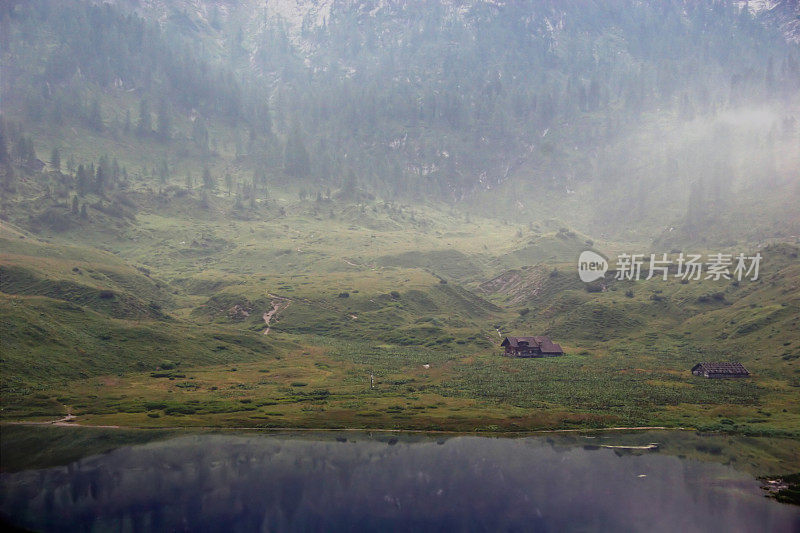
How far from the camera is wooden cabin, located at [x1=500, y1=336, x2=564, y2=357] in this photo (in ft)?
621

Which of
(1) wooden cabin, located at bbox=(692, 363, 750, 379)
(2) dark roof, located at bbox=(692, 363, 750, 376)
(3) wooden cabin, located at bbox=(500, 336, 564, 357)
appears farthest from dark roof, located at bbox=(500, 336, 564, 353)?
(1) wooden cabin, located at bbox=(692, 363, 750, 379)

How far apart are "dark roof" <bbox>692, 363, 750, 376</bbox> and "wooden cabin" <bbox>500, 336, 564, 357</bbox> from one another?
43.3 metres

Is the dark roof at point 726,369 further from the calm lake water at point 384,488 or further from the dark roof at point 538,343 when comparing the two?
the calm lake water at point 384,488

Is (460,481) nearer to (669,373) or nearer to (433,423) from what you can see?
(433,423)

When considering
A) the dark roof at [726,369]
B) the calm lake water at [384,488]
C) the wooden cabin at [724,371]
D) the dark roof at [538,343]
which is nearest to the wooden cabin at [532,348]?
the dark roof at [538,343]

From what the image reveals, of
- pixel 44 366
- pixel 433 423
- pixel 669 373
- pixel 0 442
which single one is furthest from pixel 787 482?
pixel 44 366

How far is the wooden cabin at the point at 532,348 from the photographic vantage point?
189 meters

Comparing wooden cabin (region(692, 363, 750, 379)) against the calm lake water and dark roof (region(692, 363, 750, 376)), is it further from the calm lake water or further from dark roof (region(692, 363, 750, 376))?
the calm lake water

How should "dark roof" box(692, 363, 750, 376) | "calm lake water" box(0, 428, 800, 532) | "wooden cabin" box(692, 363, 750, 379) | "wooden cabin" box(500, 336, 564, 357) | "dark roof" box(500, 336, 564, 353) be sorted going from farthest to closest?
"dark roof" box(500, 336, 564, 353)
"wooden cabin" box(500, 336, 564, 357)
"dark roof" box(692, 363, 750, 376)
"wooden cabin" box(692, 363, 750, 379)
"calm lake water" box(0, 428, 800, 532)

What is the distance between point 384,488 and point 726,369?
104 meters

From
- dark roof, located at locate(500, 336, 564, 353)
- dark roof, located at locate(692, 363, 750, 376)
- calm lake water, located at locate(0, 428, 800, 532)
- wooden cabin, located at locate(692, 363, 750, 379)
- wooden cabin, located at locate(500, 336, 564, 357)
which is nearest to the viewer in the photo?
calm lake water, located at locate(0, 428, 800, 532)

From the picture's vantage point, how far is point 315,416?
121688 mm

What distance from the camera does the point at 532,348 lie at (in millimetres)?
189625

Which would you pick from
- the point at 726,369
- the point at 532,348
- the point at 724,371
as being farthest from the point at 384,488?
the point at 532,348
